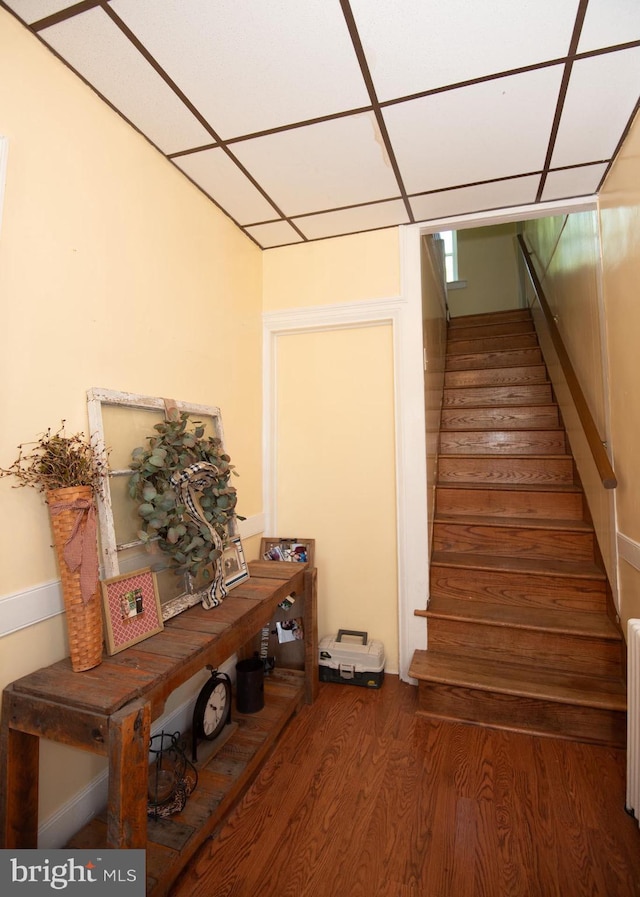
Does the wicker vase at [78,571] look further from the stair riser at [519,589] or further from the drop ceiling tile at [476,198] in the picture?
the drop ceiling tile at [476,198]

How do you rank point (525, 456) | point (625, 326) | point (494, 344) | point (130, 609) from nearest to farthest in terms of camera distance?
point (130, 609) → point (625, 326) → point (525, 456) → point (494, 344)

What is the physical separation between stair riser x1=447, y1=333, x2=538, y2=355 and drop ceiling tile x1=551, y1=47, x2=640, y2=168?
2.46 meters

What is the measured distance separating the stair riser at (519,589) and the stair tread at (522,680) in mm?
352

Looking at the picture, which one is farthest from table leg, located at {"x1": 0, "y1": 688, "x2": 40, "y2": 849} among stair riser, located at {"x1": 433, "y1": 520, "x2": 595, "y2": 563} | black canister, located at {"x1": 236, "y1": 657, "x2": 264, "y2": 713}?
stair riser, located at {"x1": 433, "y1": 520, "x2": 595, "y2": 563}

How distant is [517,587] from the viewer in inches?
96.3

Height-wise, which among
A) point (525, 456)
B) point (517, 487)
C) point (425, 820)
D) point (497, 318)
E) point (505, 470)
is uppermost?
point (497, 318)

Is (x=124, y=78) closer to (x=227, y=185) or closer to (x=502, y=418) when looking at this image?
(x=227, y=185)

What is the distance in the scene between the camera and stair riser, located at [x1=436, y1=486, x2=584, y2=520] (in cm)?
284

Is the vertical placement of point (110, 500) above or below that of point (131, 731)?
above

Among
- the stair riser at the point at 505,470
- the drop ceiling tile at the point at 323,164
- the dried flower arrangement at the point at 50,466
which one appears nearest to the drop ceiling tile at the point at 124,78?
the drop ceiling tile at the point at 323,164

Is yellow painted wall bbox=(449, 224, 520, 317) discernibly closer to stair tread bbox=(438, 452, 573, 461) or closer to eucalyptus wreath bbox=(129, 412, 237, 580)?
stair tread bbox=(438, 452, 573, 461)

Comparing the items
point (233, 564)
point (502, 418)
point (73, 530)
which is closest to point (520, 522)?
point (502, 418)

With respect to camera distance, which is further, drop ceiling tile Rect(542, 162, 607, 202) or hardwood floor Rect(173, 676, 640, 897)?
drop ceiling tile Rect(542, 162, 607, 202)

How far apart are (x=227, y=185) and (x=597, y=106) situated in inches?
61.4
